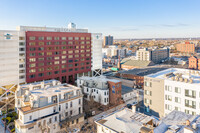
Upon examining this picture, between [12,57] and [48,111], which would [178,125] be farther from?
[12,57]

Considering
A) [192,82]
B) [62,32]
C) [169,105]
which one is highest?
[62,32]

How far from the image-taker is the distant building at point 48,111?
33.8 meters

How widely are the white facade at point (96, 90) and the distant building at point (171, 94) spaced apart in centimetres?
1510

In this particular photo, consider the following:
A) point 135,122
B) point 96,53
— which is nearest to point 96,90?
point 135,122

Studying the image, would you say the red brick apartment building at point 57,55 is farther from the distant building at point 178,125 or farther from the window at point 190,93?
the distant building at point 178,125

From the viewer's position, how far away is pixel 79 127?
38.6m

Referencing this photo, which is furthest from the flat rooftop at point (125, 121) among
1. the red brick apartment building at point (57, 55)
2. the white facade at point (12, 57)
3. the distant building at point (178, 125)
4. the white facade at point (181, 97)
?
the red brick apartment building at point (57, 55)

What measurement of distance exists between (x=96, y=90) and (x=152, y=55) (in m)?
117

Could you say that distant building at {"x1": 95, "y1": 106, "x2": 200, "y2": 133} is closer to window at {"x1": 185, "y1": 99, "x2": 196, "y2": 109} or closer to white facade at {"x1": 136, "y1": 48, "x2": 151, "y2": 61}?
window at {"x1": 185, "y1": 99, "x2": 196, "y2": 109}

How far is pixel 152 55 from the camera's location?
6220 inches

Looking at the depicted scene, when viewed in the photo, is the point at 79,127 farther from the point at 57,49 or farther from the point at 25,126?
the point at 57,49

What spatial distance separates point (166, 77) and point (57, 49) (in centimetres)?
4700

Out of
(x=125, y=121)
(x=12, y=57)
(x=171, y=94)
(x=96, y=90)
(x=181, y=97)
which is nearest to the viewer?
(x=125, y=121)

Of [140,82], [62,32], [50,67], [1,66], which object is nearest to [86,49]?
[62,32]
